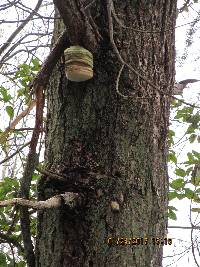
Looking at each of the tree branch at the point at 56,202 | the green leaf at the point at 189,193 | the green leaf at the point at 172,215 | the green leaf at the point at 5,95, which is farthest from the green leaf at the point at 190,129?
the tree branch at the point at 56,202

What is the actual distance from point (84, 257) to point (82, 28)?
593 mm

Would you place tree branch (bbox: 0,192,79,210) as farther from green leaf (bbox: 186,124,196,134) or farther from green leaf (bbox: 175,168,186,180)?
green leaf (bbox: 186,124,196,134)

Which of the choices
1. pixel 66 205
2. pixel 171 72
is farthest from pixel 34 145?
pixel 171 72

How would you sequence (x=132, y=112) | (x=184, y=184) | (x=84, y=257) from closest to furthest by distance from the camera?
(x=84, y=257) → (x=132, y=112) → (x=184, y=184)

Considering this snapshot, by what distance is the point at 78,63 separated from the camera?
1033 millimetres

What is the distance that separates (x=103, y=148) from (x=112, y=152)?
0.09ft

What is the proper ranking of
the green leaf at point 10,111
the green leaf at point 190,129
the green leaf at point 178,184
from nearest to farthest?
the green leaf at point 10,111, the green leaf at point 178,184, the green leaf at point 190,129

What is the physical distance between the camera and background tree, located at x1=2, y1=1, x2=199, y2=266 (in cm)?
99

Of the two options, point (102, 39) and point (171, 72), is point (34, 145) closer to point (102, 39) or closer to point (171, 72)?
point (102, 39)

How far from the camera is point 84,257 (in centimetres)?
97

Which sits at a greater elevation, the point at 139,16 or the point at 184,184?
the point at 139,16

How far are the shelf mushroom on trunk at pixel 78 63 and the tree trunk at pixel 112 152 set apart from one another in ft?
0.17

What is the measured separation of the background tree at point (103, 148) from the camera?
99 centimetres

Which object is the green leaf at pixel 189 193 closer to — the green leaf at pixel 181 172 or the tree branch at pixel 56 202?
the green leaf at pixel 181 172
